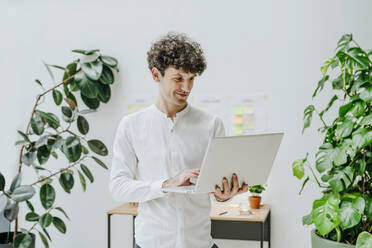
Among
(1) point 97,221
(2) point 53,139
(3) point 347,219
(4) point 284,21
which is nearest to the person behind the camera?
(3) point 347,219

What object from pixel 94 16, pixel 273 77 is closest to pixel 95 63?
pixel 94 16

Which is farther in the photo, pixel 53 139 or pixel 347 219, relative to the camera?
pixel 53 139

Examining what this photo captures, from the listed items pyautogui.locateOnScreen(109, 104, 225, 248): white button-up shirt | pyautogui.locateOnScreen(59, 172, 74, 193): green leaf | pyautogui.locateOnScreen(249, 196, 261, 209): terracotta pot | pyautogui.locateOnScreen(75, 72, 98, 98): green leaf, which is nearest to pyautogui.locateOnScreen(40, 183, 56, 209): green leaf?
pyautogui.locateOnScreen(59, 172, 74, 193): green leaf

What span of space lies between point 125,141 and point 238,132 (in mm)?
1550

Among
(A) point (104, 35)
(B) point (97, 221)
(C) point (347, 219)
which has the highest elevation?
(A) point (104, 35)

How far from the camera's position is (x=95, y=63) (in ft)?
8.45

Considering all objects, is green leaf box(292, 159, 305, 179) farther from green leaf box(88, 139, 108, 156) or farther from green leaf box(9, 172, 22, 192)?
green leaf box(9, 172, 22, 192)

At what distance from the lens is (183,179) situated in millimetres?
1339

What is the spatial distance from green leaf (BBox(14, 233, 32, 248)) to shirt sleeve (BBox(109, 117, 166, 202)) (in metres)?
0.88

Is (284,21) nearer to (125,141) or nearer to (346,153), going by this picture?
(346,153)

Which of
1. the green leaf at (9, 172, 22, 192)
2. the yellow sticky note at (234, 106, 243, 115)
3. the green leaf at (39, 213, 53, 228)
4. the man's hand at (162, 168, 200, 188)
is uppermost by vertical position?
the yellow sticky note at (234, 106, 243, 115)

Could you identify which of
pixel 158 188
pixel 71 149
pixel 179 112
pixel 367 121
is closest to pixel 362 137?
pixel 367 121

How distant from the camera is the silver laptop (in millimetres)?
1272

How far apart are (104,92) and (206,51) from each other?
0.91 meters
